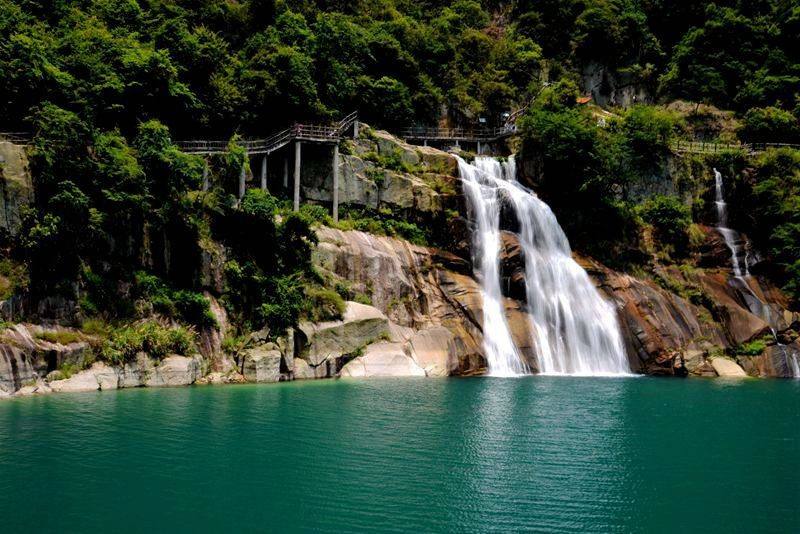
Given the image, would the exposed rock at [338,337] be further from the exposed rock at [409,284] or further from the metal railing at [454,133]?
the metal railing at [454,133]

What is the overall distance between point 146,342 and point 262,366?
5.47 meters

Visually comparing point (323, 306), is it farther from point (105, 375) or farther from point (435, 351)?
point (105, 375)

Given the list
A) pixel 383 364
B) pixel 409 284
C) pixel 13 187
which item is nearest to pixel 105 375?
pixel 13 187

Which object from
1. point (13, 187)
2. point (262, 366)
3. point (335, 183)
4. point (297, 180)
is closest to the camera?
point (13, 187)

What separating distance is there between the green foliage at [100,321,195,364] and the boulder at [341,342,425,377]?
811 cm

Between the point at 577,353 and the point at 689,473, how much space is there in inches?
922

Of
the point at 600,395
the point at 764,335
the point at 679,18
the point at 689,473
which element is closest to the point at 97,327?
the point at 600,395

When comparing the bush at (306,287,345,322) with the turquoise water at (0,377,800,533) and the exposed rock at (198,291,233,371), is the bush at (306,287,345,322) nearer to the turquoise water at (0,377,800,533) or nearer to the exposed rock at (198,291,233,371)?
the exposed rock at (198,291,233,371)

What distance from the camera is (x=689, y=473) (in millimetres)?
15922

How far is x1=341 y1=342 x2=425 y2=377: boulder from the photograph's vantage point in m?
33.1

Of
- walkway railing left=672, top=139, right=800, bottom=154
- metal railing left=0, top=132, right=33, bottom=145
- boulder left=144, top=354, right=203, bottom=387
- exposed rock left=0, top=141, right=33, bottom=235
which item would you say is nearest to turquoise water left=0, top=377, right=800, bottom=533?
boulder left=144, top=354, right=203, bottom=387

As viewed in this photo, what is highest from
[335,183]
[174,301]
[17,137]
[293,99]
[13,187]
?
[293,99]

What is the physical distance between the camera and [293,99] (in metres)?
42.0

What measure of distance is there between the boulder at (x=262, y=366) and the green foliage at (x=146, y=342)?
2.75 metres
